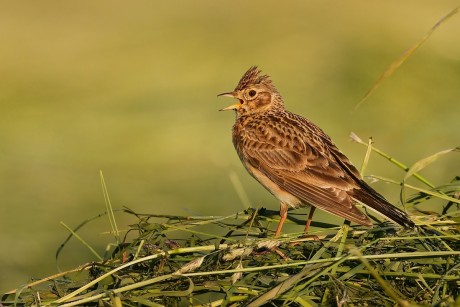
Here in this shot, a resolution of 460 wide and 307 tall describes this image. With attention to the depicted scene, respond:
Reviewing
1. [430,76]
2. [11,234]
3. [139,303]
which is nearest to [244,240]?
[139,303]

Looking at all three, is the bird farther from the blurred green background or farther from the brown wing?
the blurred green background

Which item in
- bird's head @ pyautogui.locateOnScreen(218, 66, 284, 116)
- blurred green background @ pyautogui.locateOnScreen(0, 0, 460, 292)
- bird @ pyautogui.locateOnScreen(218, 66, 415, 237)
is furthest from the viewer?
blurred green background @ pyautogui.locateOnScreen(0, 0, 460, 292)

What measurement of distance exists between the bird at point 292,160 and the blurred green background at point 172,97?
203cm

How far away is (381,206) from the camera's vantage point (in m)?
6.75

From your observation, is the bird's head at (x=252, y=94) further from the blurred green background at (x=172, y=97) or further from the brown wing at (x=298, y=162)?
the blurred green background at (x=172, y=97)

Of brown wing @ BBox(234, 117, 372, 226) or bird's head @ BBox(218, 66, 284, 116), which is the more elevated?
bird's head @ BBox(218, 66, 284, 116)

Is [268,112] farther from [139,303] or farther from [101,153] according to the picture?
[101,153]

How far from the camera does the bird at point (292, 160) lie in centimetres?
730

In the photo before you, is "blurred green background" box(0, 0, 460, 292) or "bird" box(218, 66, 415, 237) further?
"blurred green background" box(0, 0, 460, 292)

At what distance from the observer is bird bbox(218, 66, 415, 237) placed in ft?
23.9

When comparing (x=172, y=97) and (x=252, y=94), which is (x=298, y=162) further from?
(x=172, y=97)

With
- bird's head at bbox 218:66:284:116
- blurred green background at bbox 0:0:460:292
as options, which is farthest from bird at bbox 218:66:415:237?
blurred green background at bbox 0:0:460:292

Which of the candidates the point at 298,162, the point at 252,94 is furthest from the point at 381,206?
the point at 252,94

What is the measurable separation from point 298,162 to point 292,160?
6 centimetres
